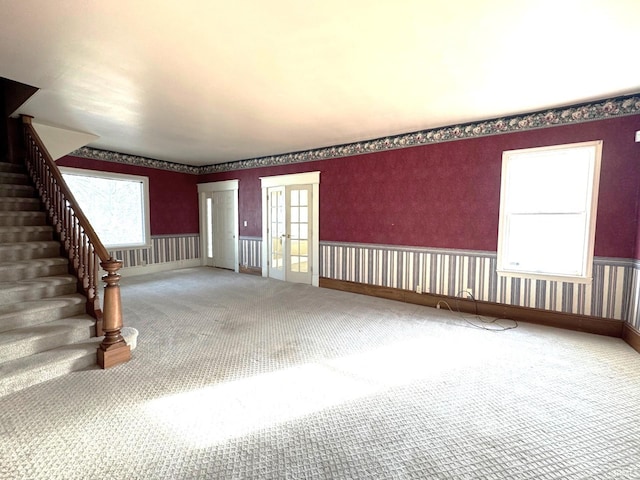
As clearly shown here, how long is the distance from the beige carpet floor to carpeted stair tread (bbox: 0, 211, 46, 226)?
1840 millimetres

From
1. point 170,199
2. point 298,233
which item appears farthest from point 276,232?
point 170,199

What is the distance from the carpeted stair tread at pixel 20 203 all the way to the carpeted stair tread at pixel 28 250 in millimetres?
656

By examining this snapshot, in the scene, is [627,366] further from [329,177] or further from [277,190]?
[277,190]

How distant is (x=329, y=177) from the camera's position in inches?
214

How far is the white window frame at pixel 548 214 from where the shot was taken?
3.31 meters

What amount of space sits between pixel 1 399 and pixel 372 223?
448cm

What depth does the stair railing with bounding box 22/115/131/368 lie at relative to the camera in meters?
2.52

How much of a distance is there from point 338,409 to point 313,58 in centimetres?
261

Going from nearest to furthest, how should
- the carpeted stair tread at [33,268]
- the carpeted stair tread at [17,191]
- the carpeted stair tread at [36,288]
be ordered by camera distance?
the carpeted stair tread at [36,288] → the carpeted stair tread at [33,268] → the carpeted stair tread at [17,191]

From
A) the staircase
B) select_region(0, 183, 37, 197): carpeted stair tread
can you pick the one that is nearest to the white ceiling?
select_region(0, 183, 37, 197): carpeted stair tread

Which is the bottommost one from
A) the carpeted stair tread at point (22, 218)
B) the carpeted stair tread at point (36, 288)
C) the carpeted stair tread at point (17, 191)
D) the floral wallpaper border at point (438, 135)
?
the carpeted stair tread at point (36, 288)

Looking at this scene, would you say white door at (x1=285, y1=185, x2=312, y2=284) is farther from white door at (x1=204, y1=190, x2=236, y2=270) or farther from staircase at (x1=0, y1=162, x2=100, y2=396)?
staircase at (x1=0, y1=162, x2=100, y2=396)

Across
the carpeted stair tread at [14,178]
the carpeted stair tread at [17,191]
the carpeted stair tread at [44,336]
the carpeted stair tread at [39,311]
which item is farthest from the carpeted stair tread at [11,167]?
the carpeted stair tread at [44,336]

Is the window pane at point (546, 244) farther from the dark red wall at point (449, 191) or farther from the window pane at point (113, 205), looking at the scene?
the window pane at point (113, 205)
